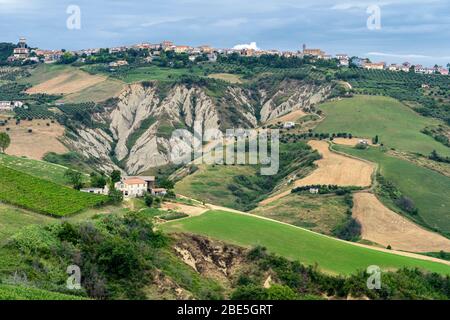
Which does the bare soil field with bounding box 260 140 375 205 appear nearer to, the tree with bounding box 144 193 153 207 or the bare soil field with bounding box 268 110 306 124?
the tree with bounding box 144 193 153 207

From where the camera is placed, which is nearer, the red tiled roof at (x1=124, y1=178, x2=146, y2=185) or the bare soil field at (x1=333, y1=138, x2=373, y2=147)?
the red tiled roof at (x1=124, y1=178, x2=146, y2=185)

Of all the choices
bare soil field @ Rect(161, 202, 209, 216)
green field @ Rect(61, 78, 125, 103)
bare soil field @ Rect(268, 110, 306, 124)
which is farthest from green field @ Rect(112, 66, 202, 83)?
bare soil field @ Rect(161, 202, 209, 216)

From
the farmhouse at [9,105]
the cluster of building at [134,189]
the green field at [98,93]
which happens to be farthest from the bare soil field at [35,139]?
the cluster of building at [134,189]

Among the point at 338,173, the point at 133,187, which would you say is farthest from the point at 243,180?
the point at 133,187

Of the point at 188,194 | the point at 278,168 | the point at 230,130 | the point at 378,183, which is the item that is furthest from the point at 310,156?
the point at 230,130

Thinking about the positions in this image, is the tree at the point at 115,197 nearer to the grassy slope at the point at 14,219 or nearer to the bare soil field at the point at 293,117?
the grassy slope at the point at 14,219

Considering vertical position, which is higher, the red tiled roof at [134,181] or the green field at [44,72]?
the green field at [44,72]

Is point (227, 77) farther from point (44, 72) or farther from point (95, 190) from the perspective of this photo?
point (95, 190)
